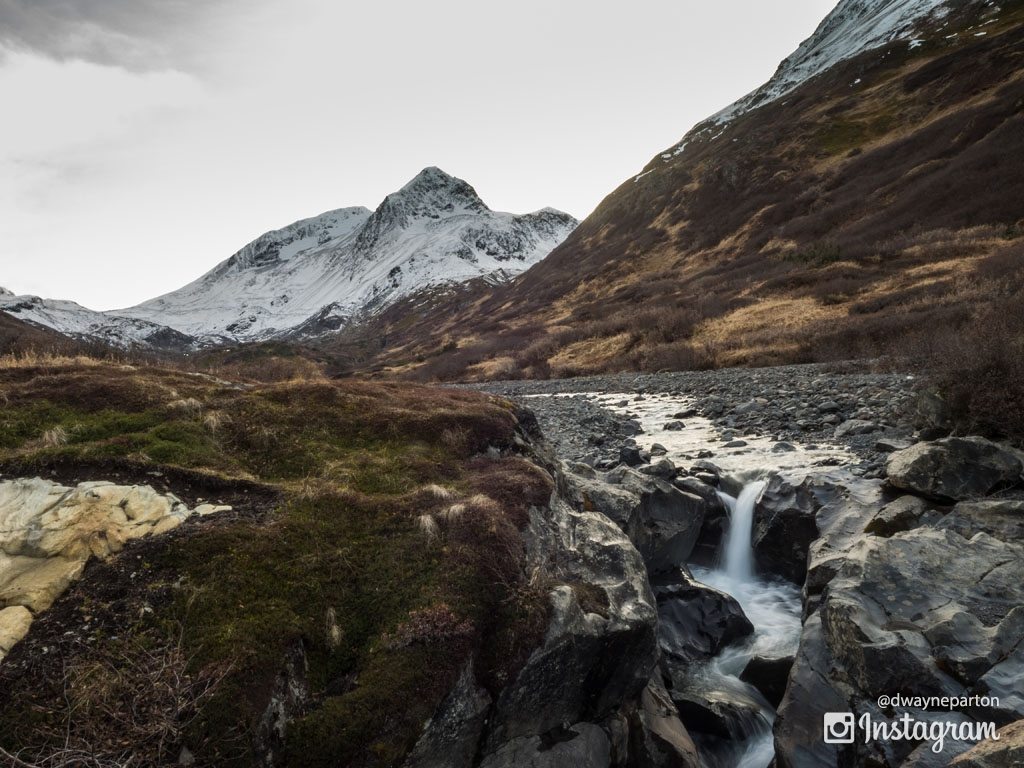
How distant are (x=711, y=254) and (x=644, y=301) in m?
16.0

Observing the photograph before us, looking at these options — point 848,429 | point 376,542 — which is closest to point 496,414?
point 376,542

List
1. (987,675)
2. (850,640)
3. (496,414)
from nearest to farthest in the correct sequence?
(987,675), (850,640), (496,414)

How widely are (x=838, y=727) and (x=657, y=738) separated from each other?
2.21m

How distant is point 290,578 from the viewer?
604 centimetres

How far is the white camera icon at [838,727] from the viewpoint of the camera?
6.38 metres

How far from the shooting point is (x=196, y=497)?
7.07 m

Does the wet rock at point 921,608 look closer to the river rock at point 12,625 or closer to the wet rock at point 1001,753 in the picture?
the wet rock at point 1001,753

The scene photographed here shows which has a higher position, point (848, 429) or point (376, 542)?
point (376, 542)

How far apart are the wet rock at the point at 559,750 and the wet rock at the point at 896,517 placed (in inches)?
260

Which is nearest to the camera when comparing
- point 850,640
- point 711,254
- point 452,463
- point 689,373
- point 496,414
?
point 850,640

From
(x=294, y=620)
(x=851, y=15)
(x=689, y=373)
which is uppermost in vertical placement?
(x=851, y=15)

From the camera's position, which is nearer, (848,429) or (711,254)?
(848,429)

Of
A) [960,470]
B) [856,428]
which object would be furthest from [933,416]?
[960,470]

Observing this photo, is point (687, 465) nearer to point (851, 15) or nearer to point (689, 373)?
point (689, 373)
